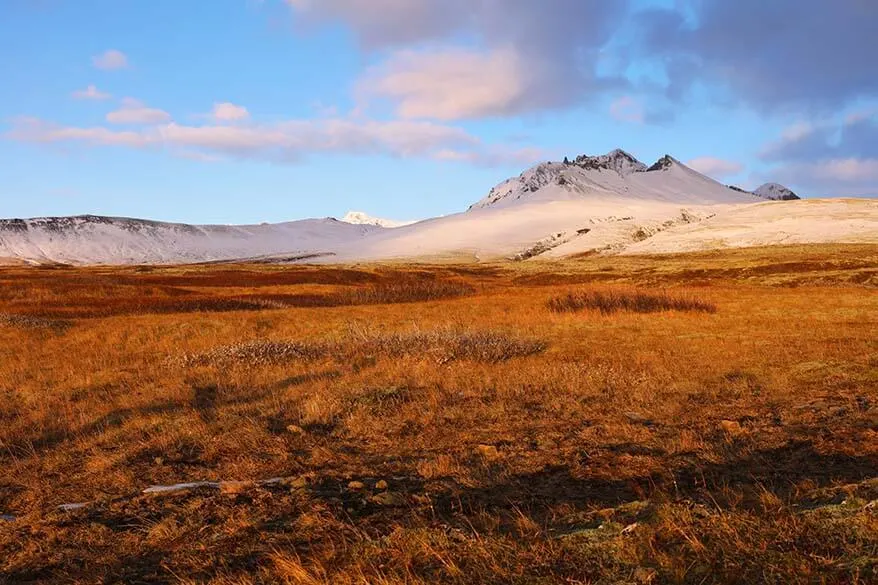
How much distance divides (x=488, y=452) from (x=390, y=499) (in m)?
2.14

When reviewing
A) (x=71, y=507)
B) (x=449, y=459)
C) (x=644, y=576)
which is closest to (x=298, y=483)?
(x=449, y=459)

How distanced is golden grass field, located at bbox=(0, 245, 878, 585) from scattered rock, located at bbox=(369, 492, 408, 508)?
39mm

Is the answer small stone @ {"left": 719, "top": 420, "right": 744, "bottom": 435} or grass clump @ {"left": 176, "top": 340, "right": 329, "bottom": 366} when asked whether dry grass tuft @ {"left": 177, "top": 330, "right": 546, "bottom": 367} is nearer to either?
grass clump @ {"left": 176, "top": 340, "right": 329, "bottom": 366}

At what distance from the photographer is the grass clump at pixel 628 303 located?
2991cm

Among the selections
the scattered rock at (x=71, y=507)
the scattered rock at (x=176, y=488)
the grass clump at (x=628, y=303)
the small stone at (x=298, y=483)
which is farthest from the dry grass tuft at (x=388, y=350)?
the grass clump at (x=628, y=303)

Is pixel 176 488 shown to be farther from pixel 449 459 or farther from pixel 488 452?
pixel 488 452

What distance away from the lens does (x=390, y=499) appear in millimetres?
6957

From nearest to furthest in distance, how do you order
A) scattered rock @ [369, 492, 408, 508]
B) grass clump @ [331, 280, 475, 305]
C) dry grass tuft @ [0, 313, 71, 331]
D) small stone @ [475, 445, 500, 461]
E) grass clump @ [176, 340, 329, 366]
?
scattered rock @ [369, 492, 408, 508], small stone @ [475, 445, 500, 461], grass clump @ [176, 340, 329, 366], dry grass tuft @ [0, 313, 71, 331], grass clump @ [331, 280, 475, 305]

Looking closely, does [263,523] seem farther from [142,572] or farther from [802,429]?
[802,429]

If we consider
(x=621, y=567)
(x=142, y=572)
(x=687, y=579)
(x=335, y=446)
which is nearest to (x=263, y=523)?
(x=142, y=572)

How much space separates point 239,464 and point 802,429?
841 cm

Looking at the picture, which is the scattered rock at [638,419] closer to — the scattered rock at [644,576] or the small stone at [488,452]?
the small stone at [488,452]

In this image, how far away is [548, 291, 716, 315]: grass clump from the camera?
29906mm

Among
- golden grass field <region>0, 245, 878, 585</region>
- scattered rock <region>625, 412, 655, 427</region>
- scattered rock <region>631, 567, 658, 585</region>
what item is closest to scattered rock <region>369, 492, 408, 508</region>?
golden grass field <region>0, 245, 878, 585</region>
